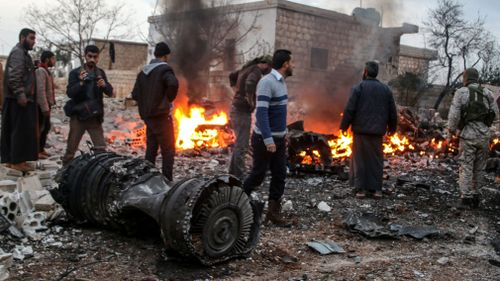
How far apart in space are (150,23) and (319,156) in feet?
55.2

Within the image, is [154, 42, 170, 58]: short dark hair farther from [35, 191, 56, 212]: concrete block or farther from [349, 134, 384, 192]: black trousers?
[349, 134, 384, 192]: black trousers

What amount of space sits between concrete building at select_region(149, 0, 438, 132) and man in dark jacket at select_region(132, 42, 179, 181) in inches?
524

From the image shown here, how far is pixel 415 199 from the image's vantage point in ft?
23.9

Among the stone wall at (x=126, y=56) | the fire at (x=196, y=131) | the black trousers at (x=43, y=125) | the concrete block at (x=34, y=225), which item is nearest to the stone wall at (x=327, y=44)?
the fire at (x=196, y=131)

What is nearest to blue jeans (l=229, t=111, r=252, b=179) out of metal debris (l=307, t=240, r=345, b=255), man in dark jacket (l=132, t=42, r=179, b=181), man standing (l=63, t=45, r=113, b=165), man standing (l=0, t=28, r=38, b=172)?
man in dark jacket (l=132, t=42, r=179, b=181)

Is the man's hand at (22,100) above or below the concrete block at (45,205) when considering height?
above

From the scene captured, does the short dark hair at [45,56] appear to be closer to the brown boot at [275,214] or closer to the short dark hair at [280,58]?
the short dark hair at [280,58]

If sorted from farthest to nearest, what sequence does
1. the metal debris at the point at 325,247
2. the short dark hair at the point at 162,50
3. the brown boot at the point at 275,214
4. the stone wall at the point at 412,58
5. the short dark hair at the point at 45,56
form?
the stone wall at the point at 412,58, the short dark hair at the point at 45,56, the short dark hair at the point at 162,50, the brown boot at the point at 275,214, the metal debris at the point at 325,247

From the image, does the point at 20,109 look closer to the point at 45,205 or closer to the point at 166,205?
the point at 45,205

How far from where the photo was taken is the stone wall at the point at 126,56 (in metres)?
31.1

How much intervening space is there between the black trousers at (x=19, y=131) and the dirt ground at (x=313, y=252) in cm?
224

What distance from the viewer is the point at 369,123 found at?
7.16 m

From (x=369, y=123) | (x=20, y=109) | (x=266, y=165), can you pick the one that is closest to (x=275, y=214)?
(x=266, y=165)

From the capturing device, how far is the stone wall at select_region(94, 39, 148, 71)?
31.1m
